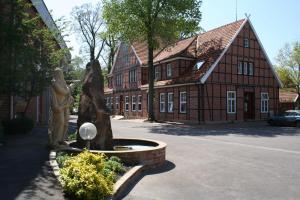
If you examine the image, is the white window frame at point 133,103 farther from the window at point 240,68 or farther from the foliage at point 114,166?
the foliage at point 114,166

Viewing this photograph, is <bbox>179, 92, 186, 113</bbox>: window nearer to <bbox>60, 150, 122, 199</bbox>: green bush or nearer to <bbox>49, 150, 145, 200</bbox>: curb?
<bbox>49, 150, 145, 200</bbox>: curb

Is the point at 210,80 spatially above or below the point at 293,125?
above

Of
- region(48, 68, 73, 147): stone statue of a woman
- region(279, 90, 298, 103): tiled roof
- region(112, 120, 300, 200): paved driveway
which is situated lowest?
region(112, 120, 300, 200): paved driveway

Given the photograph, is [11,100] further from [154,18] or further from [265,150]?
[154,18]

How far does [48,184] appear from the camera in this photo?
7.36 m

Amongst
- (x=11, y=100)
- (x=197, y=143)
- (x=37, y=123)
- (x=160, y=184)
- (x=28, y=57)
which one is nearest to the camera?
(x=160, y=184)

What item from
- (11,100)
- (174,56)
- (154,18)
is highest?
(154,18)

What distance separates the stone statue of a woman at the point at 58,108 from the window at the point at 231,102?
899 inches

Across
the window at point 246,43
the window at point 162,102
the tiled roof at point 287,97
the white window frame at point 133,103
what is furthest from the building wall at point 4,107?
the tiled roof at point 287,97

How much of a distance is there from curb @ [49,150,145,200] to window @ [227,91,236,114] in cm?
2362

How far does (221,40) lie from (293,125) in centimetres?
920

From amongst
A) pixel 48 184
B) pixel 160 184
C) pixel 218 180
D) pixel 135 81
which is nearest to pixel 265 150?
pixel 218 180

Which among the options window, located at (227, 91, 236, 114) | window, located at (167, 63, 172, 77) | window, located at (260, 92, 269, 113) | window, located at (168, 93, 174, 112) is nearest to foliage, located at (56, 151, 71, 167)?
window, located at (227, 91, 236, 114)

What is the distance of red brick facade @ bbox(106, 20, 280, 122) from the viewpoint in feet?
103
